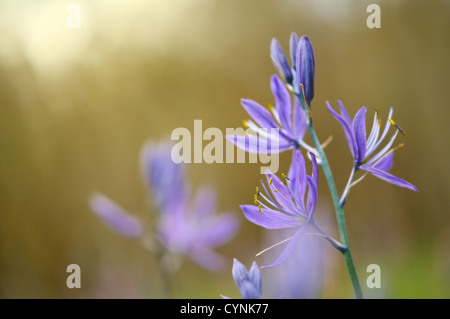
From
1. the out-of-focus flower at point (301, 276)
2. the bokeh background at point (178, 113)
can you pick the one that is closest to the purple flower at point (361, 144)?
the out-of-focus flower at point (301, 276)

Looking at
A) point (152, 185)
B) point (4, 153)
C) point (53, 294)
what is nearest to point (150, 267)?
point (53, 294)

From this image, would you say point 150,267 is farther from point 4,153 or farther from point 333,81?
point 333,81

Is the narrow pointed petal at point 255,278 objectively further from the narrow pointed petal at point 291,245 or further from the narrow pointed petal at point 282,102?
the narrow pointed petal at point 282,102

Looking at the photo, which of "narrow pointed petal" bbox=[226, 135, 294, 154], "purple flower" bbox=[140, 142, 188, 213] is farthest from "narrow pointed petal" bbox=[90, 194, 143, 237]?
"narrow pointed petal" bbox=[226, 135, 294, 154]

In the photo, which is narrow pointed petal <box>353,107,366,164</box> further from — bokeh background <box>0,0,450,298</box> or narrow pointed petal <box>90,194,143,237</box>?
bokeh background <box>0,0,450,298</box>
